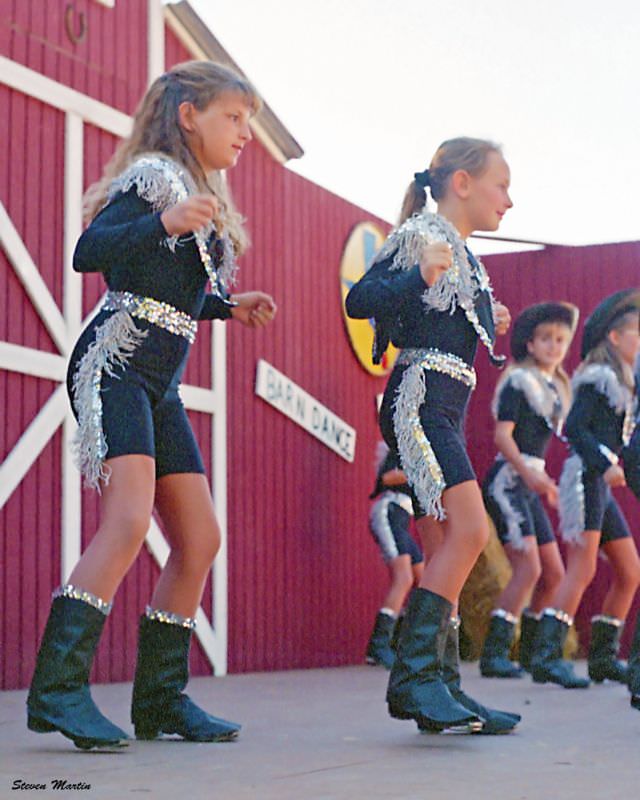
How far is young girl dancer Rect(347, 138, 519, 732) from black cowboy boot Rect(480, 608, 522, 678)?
322 centimetres

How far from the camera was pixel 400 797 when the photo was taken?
112 inches

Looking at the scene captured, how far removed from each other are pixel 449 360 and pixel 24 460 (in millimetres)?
2611

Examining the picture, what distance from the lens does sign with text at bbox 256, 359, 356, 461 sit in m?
8.31

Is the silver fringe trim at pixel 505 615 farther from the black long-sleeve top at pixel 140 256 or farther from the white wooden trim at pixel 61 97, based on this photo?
the black long-sleeve top at pixel 140 256

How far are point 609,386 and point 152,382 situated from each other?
3.38m

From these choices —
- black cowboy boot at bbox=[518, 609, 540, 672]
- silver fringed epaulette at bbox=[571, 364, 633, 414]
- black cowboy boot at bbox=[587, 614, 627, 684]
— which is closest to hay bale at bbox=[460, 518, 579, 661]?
black cowboy boot at bbox=[518, 609, 540, 672]

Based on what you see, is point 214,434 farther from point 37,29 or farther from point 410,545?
point 37,29

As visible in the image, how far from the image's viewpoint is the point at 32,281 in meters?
6.35

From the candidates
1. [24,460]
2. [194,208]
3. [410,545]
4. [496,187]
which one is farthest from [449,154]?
[410,545]

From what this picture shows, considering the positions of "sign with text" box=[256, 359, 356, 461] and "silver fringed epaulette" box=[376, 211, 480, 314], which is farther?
"sign with text" box=[256, 359, 356, 461]

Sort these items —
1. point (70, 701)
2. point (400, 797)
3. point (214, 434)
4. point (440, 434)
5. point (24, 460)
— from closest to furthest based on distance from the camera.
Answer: point (400, 797) < point (70, 701) < point (440, 434) < point (24, 460) < point (214, 434)

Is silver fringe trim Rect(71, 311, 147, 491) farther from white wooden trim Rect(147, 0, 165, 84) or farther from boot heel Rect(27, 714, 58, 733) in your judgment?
white wooden trim Rect(147, 0, 165, 84)

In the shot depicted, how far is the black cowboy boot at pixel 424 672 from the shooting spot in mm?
3959

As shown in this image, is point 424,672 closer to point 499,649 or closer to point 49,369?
point 49,369
